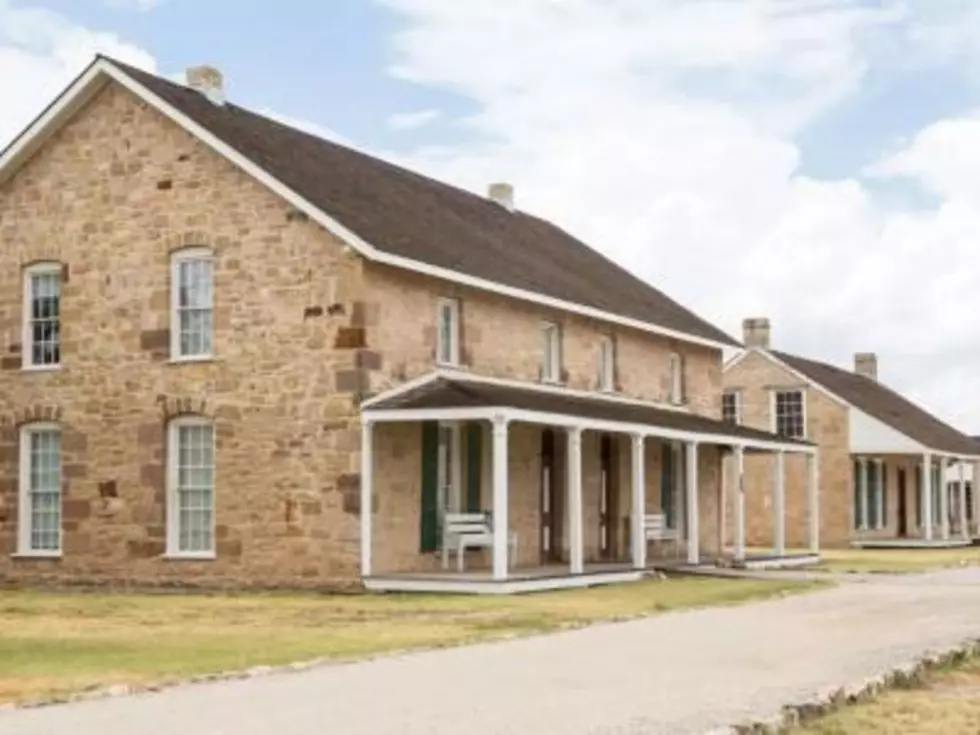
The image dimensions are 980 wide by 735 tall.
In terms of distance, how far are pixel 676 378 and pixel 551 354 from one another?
21.9ft

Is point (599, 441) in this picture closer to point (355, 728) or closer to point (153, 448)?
point (153, 448)

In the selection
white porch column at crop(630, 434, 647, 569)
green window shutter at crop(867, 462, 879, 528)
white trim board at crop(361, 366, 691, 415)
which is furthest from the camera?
green window shutter at crop(867, 462, 879, 528)

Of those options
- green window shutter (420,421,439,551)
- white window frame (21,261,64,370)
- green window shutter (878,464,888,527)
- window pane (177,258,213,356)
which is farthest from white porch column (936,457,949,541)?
white window frame (21,261,64,370)

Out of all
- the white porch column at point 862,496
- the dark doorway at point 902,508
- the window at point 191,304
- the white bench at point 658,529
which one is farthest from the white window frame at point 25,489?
the dark doorway at point 902,508

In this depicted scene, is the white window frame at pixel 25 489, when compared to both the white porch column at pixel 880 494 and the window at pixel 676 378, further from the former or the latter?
the white porch column at pixel 880 494

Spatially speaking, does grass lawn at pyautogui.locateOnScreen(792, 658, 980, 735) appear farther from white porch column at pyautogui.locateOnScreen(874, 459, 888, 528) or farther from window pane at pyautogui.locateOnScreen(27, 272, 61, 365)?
white porch column at pyautogui.locateOnScreen(874, 459, 888, 528)

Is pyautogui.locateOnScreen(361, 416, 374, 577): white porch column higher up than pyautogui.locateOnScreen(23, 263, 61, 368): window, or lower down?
lower down

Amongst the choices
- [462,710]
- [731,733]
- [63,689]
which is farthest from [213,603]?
[731,733]

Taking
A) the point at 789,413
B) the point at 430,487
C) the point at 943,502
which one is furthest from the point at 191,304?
the point at 943,502

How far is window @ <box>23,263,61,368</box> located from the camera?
2881 cm

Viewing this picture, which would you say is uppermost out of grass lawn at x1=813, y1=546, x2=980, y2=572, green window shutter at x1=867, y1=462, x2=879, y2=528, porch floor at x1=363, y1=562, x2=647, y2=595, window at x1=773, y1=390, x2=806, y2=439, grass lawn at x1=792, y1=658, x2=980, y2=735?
window at x1=773, y1=390, x2=806, y2=439

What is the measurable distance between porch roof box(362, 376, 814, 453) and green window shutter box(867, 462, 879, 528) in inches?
694

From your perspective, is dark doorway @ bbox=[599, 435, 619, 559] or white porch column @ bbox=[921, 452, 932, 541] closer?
dark doorway @ bbox=[599, 435, 619, 559]

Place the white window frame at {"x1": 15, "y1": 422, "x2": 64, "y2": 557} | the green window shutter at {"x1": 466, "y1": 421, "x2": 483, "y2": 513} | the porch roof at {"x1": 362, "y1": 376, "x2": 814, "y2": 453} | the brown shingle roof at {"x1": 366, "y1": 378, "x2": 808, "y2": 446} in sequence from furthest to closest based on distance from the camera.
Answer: the white window frame at {"x1": 15, "y1": 422, "x2": 64, "y2": 557}, the green window shutter at {"x1": 466, "y1": 421, "x2": 483, "y2": 513}, the brown shingle roof at {"x1": 366, "y1": 378, "x2": 808, "y2": 446}, the porch roof at {"x1": 362, "y1": 376, "x2": 814, "y2": 453}
